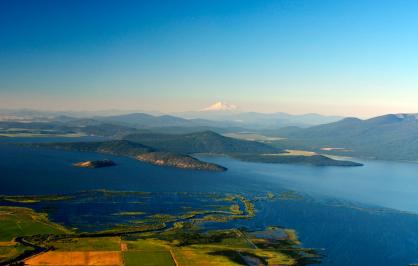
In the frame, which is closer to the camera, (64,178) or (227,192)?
(227,192)

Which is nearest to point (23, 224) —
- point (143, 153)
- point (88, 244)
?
point (88, 244)

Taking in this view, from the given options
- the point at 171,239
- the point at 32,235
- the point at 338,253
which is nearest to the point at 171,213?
the point at 171,239

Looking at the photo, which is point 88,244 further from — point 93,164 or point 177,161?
point 177,161

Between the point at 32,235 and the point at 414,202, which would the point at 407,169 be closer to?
the point at 414,202

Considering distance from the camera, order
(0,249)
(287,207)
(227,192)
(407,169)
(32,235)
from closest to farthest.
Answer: (0,249) < (32,235) < (287,207) < (227,192) < (407,169)

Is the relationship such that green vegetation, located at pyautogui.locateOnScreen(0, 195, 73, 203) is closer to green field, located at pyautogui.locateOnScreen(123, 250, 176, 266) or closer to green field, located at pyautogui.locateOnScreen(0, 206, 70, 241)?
green field, located at pyautogui.locateOnScreen(0, 206, 70, 241)

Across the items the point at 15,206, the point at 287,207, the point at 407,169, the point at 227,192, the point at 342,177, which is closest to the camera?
the point at 15,206

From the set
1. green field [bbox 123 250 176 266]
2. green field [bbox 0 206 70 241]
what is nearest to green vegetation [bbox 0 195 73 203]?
green field [bbox 0 206 70 241]
